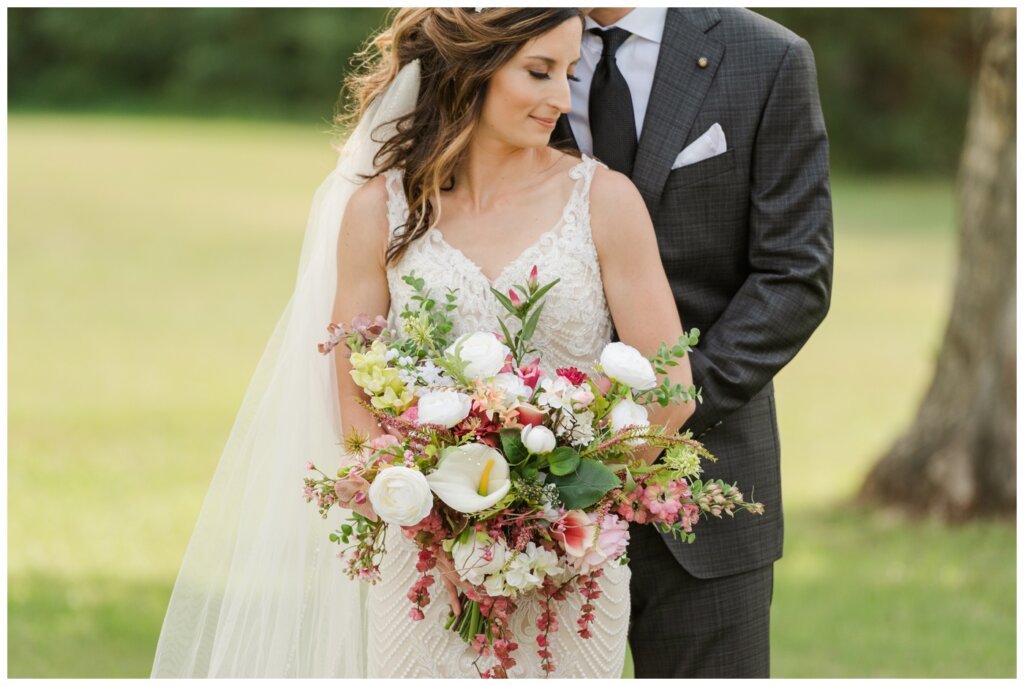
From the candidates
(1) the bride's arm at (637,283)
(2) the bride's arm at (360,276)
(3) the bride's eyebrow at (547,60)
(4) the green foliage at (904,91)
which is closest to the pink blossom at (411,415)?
(2) the bride's arm at (360,276)

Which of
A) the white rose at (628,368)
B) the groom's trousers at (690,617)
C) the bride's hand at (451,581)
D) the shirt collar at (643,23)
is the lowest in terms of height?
the groom's trousers at (690,617)

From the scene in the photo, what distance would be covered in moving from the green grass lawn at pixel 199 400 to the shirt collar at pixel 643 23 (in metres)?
3.00

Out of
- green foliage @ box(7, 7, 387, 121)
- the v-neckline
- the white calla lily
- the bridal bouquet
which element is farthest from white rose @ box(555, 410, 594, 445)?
green foliage @ box(7, 7, 387, 121)

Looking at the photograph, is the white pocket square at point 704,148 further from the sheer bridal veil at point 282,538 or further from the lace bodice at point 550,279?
the sheer bridal veil at point 282,538

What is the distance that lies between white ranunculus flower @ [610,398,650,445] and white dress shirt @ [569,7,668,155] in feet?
2.91

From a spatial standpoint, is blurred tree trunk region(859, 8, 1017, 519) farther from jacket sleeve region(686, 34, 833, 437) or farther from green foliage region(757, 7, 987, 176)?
green foliage region(757, 7, 987, 176)

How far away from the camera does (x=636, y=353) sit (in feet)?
8.57

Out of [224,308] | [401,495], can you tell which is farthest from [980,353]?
[224,308]

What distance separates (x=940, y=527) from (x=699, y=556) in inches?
162

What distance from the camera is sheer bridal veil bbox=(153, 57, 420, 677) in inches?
129

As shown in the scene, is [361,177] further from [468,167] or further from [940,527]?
[940,527]

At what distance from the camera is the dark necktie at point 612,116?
3.23 meters

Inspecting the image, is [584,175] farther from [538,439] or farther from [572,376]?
[538,439]

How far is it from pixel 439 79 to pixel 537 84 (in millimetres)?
283
